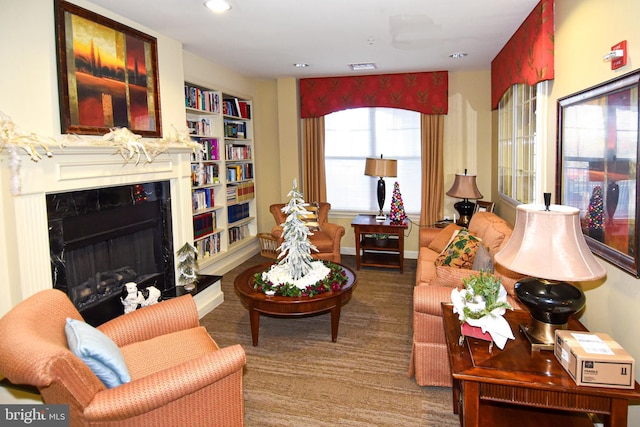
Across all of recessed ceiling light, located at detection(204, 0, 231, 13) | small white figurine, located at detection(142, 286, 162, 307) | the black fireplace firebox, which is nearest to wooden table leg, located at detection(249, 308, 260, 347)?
small white figurine, located at detection(142, 286, 162, 307)

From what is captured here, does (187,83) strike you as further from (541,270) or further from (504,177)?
(541,270)

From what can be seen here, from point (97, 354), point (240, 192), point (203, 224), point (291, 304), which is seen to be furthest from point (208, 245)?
point (97, 354)

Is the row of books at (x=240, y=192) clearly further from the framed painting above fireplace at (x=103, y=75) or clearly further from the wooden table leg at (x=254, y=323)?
the wooden table leg at (x=254, y=323)

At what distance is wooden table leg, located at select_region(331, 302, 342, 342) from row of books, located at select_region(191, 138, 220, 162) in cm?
255

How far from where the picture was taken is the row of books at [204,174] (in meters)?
4.96

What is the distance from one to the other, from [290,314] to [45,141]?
1.95 metres

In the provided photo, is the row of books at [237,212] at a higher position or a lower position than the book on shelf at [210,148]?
lower

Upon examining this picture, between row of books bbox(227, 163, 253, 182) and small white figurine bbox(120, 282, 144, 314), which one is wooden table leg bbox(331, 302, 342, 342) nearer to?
small white figurine bbox(120, 282, 144, 314)

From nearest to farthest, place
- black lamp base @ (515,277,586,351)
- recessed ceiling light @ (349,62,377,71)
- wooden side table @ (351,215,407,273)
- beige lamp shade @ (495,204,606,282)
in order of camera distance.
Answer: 1. beige lamp shade @ (495,204,606,282)
2. black lamp base @ (515,277,586,351)
3. recessed ceiling light @ (349,62,377,71)
4. wooden side table @ (351,215,407,273)

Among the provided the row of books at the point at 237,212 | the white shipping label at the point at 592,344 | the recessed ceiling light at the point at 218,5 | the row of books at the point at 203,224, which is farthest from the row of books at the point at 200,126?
the white shipping label at the point at 592,344

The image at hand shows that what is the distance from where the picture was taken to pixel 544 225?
72.2 inches

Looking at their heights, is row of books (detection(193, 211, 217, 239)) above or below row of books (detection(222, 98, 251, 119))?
below

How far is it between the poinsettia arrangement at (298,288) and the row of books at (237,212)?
7.83 ft

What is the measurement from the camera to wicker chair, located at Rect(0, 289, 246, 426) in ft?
5.05
